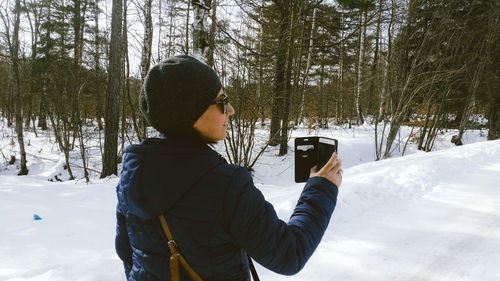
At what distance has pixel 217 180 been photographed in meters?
0.85

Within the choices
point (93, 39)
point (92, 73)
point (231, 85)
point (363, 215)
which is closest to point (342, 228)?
point (363, 215)

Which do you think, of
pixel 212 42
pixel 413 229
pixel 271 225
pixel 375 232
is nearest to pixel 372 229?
pixel 375 232

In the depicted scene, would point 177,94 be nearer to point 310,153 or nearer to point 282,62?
point 310,153

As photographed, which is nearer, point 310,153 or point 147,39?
point 310,153

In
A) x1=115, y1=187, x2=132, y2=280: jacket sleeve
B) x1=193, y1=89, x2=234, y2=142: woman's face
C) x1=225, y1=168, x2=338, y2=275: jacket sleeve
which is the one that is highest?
x1=193, y1=89, x2=234, y2=142: woman's face

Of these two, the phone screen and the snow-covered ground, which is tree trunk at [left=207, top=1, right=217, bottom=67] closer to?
the snow-covered ground

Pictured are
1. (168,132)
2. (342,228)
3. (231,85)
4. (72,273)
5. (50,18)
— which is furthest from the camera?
(50,18)

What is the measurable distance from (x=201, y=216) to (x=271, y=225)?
23 centimetres

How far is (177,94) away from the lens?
913 millimetres

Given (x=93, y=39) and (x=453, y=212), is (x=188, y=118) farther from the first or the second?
(x=93, y=39)

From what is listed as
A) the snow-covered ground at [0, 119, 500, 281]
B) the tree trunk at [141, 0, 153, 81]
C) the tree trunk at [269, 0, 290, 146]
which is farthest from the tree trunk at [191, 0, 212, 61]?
the tree trunk at [141, 0, 153, 81]

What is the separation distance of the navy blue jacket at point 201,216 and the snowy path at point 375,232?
1962 millimetres

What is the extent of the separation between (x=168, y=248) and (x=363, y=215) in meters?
3.51

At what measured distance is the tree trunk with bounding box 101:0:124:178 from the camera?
954 centimetres
